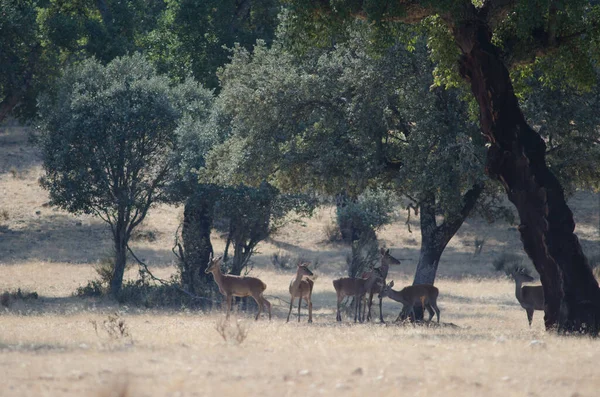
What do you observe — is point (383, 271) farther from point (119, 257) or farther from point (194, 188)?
point (119, 257)

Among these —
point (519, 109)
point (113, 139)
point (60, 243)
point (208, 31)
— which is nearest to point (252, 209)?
point (113, 139)

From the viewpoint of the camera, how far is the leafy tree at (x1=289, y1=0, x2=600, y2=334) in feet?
50.0

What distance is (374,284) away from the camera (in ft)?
70.2

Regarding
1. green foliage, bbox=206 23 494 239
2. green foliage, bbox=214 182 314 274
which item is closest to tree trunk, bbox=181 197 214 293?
green foliage, bbox=214 182 314 274

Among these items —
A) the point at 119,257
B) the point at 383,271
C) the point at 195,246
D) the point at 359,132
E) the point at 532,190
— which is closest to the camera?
the point at 532,190

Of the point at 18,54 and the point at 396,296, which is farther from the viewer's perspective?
the point at 18,54

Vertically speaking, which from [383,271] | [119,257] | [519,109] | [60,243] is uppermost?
[519,109]

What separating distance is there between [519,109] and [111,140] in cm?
1354

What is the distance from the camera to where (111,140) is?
24875mm

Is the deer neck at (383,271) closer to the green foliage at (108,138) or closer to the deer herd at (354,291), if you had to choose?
the deer herd at (354,291)

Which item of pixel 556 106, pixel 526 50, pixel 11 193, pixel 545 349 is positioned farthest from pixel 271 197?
pixel 11 193

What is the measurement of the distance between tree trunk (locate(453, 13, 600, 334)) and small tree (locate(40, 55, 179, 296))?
40.9 ft

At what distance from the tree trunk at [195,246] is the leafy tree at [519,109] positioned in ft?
35.8

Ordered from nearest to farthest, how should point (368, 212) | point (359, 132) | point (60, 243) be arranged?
point (359, 132) < point (368, 212) < point (60, 243)
